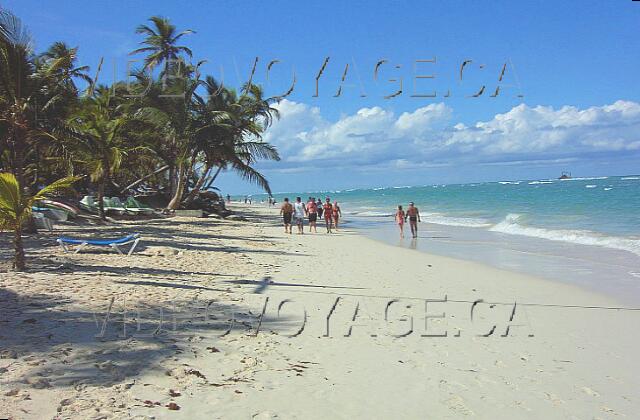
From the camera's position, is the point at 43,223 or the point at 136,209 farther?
the point at 136,209

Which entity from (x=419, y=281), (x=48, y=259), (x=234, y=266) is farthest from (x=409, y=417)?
(x=48, y=259)

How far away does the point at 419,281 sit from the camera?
9.35 meters

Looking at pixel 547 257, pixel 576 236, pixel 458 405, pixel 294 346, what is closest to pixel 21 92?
pixel 294 346

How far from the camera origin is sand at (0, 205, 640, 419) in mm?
3773

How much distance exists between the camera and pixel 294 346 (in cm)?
513

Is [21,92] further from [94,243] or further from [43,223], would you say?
[94,243]

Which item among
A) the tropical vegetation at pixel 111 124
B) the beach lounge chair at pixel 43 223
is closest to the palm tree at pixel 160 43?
the tropical vegetation at pixel 111 124

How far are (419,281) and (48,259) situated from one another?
671cm

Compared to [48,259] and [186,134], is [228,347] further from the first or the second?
[186,134]

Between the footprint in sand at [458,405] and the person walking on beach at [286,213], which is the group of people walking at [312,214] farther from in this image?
the footprint in sand at [458,405]

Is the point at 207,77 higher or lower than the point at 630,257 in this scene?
higher

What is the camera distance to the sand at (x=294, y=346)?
3773 mm

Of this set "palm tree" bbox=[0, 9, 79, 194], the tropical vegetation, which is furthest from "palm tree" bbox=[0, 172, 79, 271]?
"palm tree" bbox=[0, 9, 79, 194]

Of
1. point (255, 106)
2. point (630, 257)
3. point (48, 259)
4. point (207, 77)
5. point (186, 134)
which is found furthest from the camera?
point (255, 106)
